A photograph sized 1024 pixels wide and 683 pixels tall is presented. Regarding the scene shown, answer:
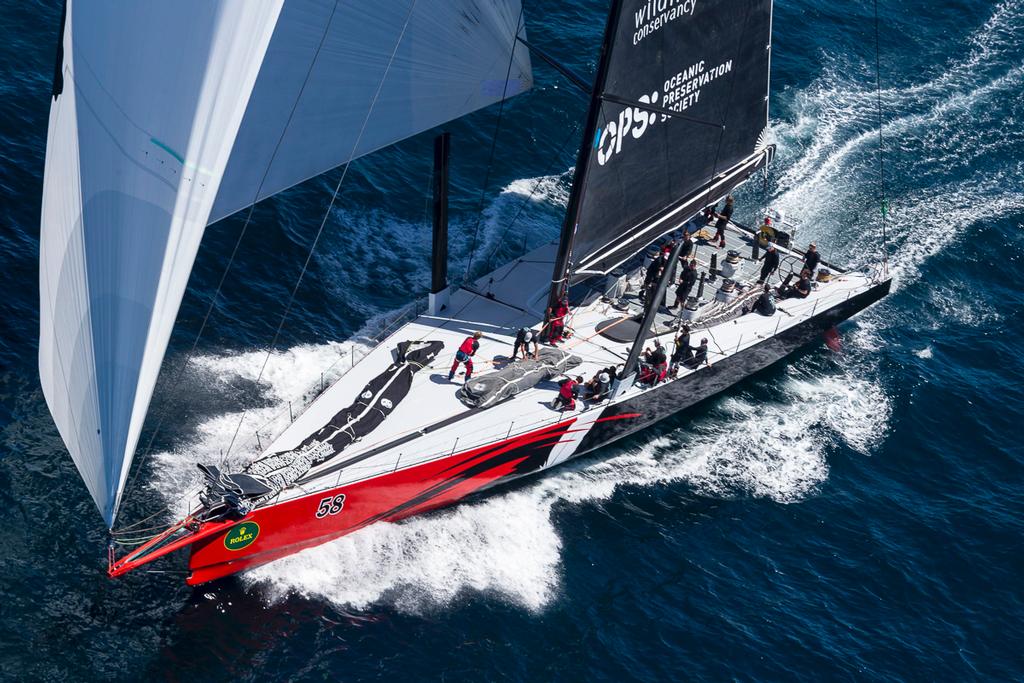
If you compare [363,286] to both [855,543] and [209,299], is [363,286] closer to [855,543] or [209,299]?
[209,299]

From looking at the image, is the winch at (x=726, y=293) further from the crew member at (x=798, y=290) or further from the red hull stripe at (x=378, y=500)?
the red hull stripe at (x=378, y=500)

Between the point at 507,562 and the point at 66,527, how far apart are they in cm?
1032

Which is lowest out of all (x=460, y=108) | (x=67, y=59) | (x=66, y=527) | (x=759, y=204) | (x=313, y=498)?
(x=66, y=527)

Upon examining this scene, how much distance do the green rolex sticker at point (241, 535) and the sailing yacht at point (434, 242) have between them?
7 cm

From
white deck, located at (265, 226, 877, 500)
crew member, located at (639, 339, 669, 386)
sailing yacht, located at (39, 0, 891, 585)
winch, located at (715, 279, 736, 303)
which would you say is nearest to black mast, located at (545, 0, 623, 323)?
sailing yacht, located at (39, 0, 891, 585)

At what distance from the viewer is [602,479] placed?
34.4 metres

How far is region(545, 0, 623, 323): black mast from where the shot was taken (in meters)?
30.2

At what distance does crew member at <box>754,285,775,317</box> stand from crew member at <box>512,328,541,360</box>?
7212 mm

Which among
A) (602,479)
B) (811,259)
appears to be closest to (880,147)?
(811,259)

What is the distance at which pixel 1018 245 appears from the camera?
4384cm

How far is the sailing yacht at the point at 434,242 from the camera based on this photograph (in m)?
21.8

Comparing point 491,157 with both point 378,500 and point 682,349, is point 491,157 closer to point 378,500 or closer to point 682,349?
point 682,349

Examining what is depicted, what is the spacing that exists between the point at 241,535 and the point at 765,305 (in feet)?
56.2

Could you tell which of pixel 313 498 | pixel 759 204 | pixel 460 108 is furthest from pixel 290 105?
pixel 759 204
